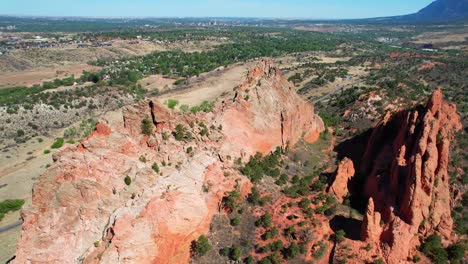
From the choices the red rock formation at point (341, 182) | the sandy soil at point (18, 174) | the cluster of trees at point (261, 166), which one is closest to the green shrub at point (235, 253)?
the cluster of trees at point (261, 166)

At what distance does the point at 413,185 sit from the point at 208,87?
81562 mm

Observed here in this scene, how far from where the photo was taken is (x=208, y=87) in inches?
4380

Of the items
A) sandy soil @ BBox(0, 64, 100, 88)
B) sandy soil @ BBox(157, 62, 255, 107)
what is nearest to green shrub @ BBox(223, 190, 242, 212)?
sandy soil @ BBox(157, 62, 255, 107)

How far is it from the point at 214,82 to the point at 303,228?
86932 mm

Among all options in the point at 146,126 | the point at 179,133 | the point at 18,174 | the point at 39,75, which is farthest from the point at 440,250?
the point at 39,75

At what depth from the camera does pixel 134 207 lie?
3172cm

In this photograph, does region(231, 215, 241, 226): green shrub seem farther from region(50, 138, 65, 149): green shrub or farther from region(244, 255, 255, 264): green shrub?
region(50, 138, 65, 149): green shrub

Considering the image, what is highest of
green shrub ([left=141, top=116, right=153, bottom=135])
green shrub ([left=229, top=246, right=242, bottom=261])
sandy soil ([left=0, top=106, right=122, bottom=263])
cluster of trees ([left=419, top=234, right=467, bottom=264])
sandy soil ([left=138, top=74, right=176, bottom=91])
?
green shrub ([left=141, top=116, right=153, bottom=135])

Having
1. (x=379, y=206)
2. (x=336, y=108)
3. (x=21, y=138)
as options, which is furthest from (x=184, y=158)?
(x=21, y=138)

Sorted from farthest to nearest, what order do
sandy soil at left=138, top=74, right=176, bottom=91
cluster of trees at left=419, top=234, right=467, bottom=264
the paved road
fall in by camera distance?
A: sandy soil at left=138, top=74, right=176, bottom=91
the paved road
cluster of trees at left=419, top=234, right=467, bottom=264

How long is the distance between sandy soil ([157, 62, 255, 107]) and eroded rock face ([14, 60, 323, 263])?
1680 inches

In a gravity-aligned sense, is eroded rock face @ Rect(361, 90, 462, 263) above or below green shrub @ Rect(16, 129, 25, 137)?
above

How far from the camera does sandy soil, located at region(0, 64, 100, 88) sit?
A: 502ft

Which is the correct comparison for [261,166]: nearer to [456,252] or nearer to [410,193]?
[410,193]
